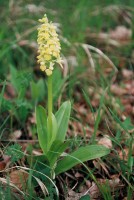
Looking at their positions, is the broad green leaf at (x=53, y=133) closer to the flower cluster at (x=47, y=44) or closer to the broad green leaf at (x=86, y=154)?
the broad green leaf at (x=86, y=154)

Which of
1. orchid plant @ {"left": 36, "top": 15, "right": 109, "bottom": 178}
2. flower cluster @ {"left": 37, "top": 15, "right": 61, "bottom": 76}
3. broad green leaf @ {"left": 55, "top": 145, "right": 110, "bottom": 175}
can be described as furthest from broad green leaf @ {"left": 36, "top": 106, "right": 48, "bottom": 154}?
flower cluster @ {"left": 37, "top": 15, "right": 61, "bottom": 76}

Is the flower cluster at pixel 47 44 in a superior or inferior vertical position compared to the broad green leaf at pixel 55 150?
superior

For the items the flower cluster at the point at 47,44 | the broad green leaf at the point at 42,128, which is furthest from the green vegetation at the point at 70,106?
the flower cluster at the point at 47,44

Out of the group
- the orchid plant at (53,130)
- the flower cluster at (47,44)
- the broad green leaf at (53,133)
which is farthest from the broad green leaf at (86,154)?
the flower cluster at (47,44)

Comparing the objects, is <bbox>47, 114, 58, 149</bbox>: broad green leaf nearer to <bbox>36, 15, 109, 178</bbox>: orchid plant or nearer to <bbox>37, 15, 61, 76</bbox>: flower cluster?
<bbox>36, 15, 109, 178</bbox>: orchid plant

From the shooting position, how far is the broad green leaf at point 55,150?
6.19 ft

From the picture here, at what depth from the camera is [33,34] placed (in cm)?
342

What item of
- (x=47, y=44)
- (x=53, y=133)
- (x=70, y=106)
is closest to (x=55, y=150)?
(x=53, y=133)

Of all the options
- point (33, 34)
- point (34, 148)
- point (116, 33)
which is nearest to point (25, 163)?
point (34, 148)

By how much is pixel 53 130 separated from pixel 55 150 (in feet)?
0.36

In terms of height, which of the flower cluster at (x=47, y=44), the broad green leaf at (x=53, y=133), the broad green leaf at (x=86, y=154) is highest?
the flower cluster at (x=47, y=44)

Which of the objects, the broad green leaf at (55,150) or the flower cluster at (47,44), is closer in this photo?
the flower cluster at (47,44)

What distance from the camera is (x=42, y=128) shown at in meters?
1.96

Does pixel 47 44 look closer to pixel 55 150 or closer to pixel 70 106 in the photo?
pixel 70 106
